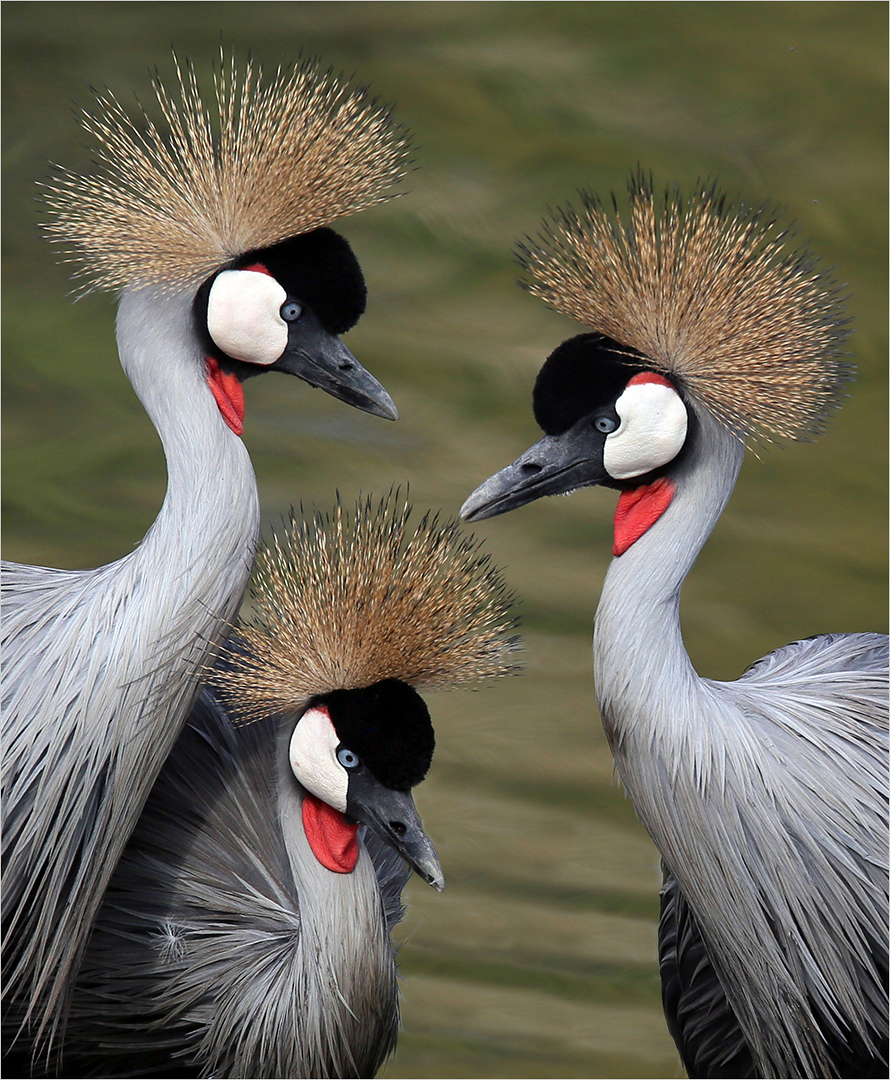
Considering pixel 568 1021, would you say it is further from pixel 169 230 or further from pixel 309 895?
pixel 169 230

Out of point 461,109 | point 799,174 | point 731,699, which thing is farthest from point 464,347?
point 731,699

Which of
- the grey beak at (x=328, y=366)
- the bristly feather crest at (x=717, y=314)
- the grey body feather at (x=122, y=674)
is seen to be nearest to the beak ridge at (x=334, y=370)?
the grey beak at (x=328, y=366)

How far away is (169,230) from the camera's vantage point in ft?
5.66

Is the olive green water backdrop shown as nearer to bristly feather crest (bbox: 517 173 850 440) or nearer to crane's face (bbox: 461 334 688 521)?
crane's face (bbox: 461 334 688 521)

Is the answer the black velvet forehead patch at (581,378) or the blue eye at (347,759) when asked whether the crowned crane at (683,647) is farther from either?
the blue eye at (347,759)

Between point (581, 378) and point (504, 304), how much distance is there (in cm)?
179

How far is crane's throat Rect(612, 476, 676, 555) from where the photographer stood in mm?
1734

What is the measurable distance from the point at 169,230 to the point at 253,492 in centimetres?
29

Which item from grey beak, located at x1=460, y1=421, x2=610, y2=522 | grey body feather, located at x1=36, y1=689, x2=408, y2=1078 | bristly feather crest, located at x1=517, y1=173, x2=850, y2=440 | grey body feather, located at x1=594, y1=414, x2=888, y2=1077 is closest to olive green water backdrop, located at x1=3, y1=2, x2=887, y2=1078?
grey body feather, located at x1=36, y1=689, x2=408, y2=1078

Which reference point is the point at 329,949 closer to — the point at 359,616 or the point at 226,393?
the point at 359,616

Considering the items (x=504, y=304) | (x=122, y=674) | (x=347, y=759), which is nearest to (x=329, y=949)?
(x=347, y=759)

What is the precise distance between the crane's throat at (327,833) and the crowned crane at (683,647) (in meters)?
0.31

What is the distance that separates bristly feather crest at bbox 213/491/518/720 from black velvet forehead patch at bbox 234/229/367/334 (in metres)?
0.24

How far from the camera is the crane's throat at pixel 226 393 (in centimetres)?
180
